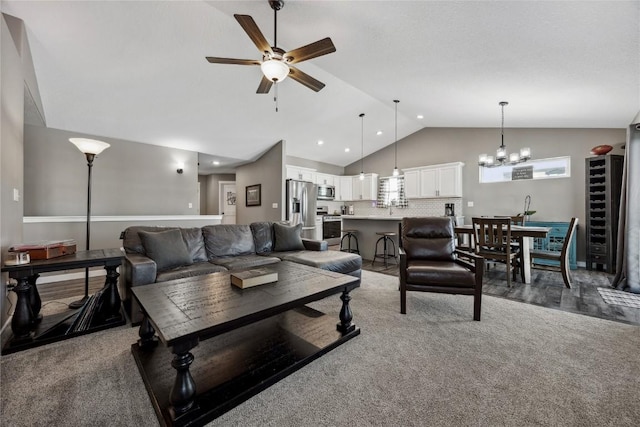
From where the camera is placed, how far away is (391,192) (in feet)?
25.5

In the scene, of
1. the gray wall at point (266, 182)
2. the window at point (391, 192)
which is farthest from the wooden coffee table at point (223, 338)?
the window at point (391, 192)

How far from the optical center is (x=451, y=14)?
92.4 inches

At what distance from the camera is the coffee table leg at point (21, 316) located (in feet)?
→ 6.55

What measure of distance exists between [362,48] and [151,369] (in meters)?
3.71

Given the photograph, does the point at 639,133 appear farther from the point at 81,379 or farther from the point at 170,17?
the point at 81,379

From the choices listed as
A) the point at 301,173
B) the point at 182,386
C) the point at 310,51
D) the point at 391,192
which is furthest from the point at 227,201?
the point at 182,386

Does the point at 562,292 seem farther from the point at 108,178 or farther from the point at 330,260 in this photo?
the point at 108,178

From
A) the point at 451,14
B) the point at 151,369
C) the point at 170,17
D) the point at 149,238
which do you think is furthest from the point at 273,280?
the point at 170,17

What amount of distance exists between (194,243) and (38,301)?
1.40 meters

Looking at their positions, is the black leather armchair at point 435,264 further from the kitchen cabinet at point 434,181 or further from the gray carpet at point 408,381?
the kitchen cabinet at point 434,181

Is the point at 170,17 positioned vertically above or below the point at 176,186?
above

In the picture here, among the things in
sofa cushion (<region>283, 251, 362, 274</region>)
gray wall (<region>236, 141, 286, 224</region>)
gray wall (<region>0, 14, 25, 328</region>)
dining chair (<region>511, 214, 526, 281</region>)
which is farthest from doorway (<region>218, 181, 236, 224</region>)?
dining chair (<region>511, 214, 526, 281</region>)

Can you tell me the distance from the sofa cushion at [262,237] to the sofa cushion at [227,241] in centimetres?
9

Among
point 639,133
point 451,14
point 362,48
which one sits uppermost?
point 362,48
